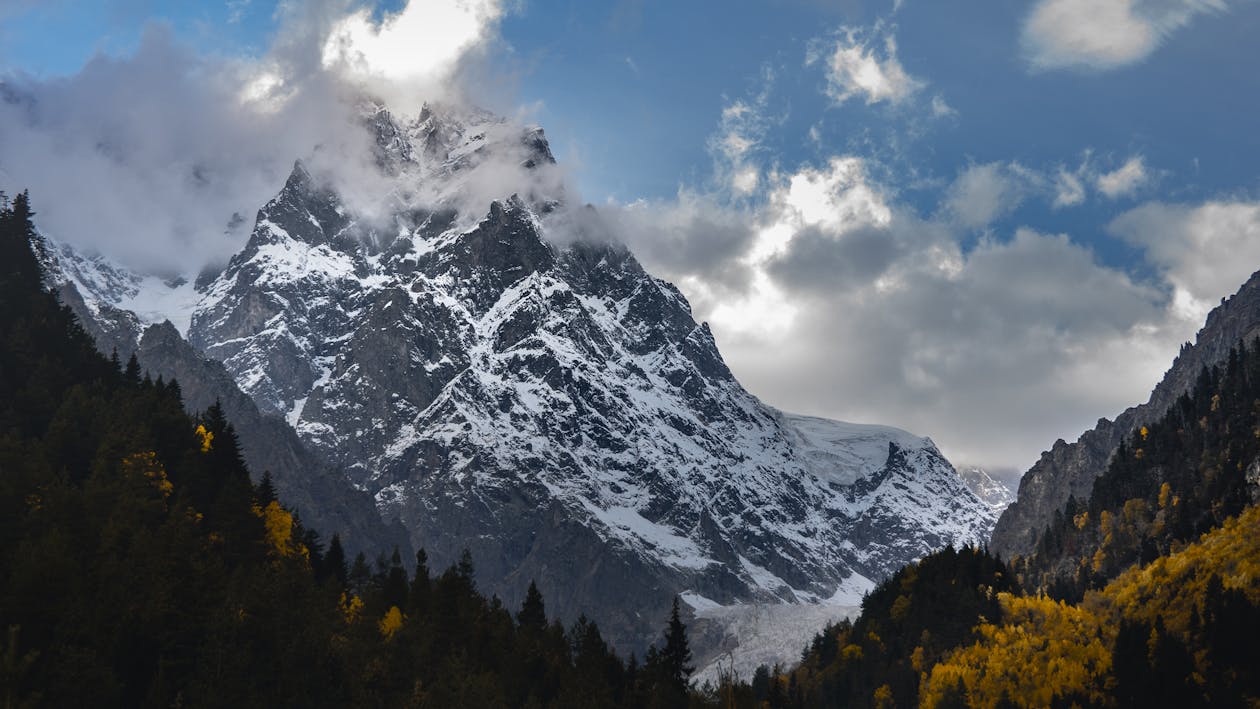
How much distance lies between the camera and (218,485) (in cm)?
11388

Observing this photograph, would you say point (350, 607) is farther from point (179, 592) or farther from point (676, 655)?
point (179, 592)

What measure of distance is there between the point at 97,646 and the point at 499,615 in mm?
58017

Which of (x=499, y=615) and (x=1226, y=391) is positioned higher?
(x=1226, y=391)

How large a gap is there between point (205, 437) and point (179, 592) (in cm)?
5328

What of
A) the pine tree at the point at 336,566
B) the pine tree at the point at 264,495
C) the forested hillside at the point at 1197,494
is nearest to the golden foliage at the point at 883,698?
the forested hillside at the point at 1197,494

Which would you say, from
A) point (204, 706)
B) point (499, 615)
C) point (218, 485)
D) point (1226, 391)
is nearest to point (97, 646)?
point (204, 706)

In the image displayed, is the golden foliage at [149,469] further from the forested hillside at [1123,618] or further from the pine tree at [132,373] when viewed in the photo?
the forested hillside at [1123,618]

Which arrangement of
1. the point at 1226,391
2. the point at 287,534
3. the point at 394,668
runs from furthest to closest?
the point at 1226,391 < the point at 287,534 < the point at 394,668

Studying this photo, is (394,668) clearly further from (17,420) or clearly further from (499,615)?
(17,420)

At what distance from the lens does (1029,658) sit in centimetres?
15675

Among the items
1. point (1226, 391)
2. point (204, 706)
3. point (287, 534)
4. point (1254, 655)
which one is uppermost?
point (1226, 391)

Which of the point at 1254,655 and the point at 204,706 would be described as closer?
the point at 204,706

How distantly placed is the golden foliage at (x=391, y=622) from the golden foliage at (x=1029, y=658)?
7727cm

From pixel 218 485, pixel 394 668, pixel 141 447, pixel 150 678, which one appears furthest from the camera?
pixel 218 485
